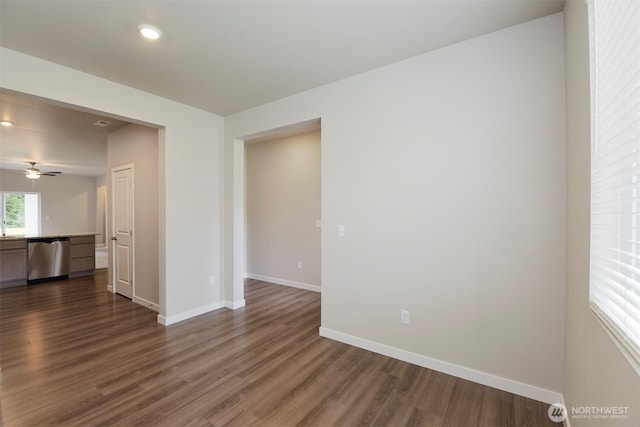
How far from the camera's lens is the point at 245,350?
9.05 feet

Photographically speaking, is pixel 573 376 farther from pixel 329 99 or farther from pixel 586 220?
pixel 329 99

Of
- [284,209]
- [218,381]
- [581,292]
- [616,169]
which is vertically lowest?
[218,381]

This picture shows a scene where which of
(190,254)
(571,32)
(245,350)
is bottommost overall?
(245,350)

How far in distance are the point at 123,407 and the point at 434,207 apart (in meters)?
2.78

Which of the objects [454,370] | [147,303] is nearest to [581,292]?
[454,370]

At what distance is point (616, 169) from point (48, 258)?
792 cm

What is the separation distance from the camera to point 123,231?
15.0 feet

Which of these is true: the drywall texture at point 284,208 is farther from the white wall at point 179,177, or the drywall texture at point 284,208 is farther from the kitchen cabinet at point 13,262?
the kitchen cabinet at point 13,262

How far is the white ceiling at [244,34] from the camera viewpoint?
1.88 meters

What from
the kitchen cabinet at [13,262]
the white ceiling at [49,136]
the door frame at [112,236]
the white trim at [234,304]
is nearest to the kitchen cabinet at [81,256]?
the kitchen cabinet at [13,262]

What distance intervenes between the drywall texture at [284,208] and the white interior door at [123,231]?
6.73ft

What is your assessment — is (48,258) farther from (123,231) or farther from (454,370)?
(454,370)

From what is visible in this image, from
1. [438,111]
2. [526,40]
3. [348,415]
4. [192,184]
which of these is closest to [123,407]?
[348,415]

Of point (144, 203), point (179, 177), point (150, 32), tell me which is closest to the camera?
point (150, 32)
